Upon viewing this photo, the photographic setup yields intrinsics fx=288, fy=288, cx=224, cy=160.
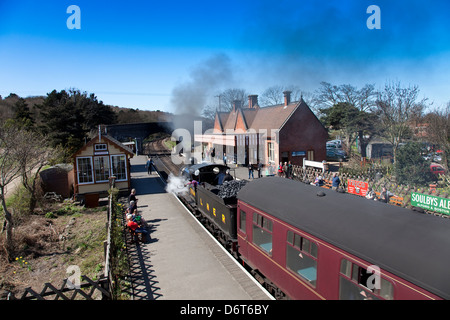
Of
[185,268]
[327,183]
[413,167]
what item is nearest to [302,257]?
[185,268]

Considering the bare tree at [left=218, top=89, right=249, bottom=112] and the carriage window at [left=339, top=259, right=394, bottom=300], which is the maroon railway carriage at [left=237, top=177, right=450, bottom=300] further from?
the bare tree at [left=218, top=89, right=249, bottom=112]

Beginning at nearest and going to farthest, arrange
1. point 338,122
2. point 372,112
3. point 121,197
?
point 121,197 < point 372,112 < point 338,122

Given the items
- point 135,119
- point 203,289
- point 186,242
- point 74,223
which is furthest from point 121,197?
point 135,119

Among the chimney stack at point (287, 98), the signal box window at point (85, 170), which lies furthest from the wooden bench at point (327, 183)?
the signal box window at point (85, 170)

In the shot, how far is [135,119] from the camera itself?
6544 cm

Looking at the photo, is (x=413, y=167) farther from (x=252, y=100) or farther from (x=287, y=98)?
(x=252, y=100)

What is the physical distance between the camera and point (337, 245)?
4.34 metres

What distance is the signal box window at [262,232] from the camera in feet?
20.9

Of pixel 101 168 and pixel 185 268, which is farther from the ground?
pixel 101 168

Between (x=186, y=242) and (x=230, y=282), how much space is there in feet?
10.5

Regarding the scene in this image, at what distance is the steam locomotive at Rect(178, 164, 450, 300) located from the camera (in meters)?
3.44

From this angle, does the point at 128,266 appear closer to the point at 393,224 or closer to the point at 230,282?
the point at 230,282

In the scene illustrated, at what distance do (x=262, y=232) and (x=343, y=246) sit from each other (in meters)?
2.67

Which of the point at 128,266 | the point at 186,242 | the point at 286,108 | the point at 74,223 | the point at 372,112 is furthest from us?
the point at 372,112
